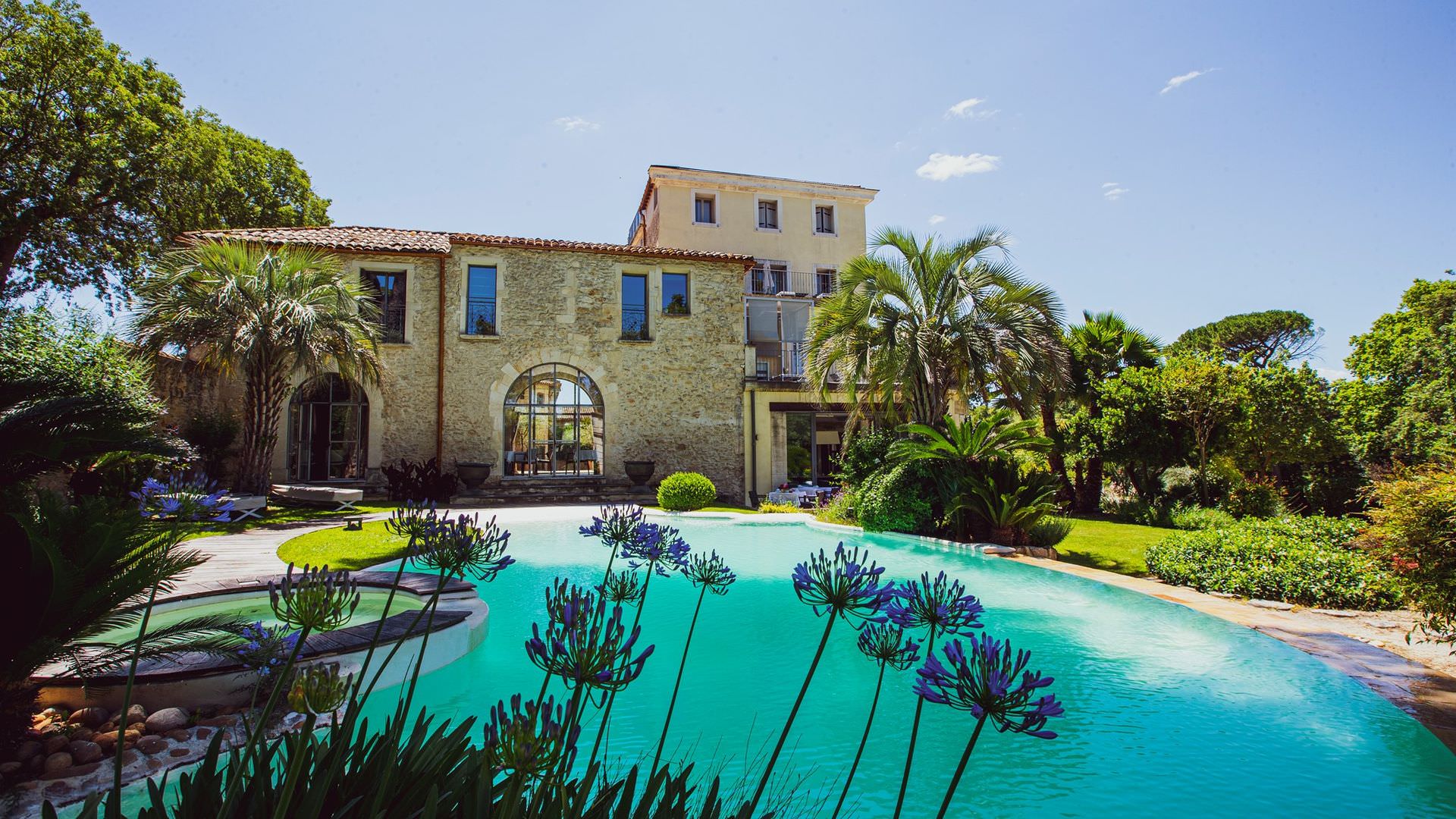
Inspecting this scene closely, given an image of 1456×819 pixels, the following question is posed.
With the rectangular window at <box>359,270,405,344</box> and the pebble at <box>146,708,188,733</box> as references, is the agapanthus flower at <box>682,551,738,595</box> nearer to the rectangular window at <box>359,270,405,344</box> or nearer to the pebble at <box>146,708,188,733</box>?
the pebble at <box>146,708,188,733</box>

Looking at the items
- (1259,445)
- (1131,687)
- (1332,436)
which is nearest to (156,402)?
(1131,687)

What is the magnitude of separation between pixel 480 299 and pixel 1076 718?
17.8m

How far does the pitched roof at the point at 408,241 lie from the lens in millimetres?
17062

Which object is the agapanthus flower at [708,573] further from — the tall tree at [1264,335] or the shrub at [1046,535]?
the tall tree at [1264,335]

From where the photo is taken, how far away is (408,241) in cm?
1847

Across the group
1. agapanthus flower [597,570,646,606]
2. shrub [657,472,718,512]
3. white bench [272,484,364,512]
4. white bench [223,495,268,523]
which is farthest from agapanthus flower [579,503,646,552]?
white bench [272,484,364,512]

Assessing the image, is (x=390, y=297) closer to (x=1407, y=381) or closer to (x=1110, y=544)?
(x=1110, y=544)

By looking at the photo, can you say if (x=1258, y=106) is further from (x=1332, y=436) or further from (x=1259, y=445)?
(x=1332, y=436)

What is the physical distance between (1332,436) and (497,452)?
20.8 meters

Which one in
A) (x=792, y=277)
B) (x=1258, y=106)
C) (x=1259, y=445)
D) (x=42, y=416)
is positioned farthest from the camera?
(x=792, y=277)

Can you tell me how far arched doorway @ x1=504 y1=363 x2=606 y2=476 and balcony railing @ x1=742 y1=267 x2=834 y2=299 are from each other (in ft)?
27.5

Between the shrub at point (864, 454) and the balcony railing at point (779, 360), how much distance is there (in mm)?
6635

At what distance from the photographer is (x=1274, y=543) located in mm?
7648

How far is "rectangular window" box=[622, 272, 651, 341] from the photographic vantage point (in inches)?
772
